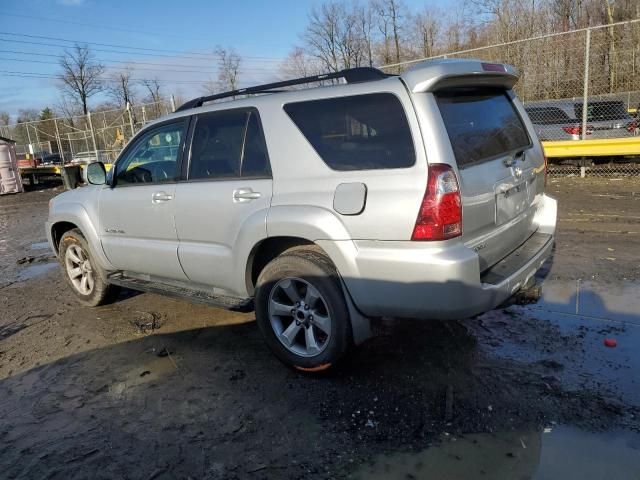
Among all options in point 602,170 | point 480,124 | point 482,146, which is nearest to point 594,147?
point 602,170

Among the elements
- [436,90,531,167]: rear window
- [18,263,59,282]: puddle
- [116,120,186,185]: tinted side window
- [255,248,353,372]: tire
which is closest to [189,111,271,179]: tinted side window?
Answer: [116,120,186,185]: tinted side window

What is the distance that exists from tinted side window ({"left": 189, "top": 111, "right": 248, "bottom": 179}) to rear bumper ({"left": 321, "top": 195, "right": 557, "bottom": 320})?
1.15m

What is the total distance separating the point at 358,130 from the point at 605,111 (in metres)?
10.2

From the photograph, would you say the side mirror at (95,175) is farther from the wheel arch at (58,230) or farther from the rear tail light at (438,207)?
the rear tail light at (438,207)

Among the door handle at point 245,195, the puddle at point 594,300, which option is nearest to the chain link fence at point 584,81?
the puddle at point 594,300

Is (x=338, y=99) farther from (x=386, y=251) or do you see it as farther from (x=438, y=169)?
(x=386, y=251)

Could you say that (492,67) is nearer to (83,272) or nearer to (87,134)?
(83,272)

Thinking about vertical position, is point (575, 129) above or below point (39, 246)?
above

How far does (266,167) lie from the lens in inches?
137

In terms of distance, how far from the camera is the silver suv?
2842mm

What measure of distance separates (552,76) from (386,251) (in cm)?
1081

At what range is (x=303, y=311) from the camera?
336 cm

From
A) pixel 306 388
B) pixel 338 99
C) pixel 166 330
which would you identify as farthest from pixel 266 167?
pixel 166 330

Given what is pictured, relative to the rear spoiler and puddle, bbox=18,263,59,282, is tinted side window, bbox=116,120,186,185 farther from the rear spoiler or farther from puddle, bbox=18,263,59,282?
puddle, bbox=18,263,59,282
